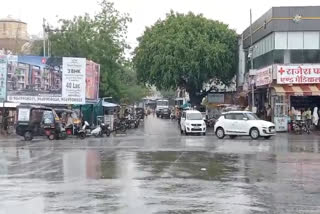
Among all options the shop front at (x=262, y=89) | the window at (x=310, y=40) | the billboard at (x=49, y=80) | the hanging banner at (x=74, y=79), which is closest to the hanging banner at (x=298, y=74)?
the shop front at (x=262, y=89)

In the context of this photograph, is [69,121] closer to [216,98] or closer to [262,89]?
[262,89]

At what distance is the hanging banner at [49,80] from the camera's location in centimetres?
3997

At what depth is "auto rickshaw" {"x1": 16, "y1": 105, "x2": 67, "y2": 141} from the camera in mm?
34562

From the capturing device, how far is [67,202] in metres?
10.9

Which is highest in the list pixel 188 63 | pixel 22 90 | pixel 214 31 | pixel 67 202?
pixel 214 31

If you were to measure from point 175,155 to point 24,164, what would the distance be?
599cm

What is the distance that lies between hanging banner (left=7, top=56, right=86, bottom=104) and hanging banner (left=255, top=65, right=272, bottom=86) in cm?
1412

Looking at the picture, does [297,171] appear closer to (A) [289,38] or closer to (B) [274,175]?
(B) [274,175]

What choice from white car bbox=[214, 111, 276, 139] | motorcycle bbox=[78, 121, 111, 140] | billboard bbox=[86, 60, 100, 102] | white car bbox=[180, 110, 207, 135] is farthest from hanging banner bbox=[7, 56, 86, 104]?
white car bbox=[214, 111, 276, 139]

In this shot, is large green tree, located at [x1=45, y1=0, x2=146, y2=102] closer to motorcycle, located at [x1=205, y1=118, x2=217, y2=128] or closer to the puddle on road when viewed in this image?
motorcycle, located at [x1=205, y1=118, x2=217, y2=128]

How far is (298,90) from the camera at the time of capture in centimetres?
4103

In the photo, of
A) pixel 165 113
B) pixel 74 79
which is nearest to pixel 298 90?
pixel 74 79

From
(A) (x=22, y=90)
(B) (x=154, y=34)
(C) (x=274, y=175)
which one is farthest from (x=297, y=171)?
(B) (x=154, y=34)

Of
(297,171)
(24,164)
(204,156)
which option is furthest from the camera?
(204,156)
